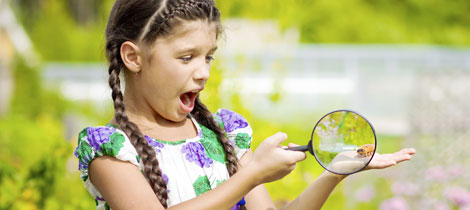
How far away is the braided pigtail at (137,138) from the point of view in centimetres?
185

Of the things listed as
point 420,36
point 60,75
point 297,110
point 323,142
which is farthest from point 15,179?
point 420,36

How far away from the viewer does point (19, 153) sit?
22.5 feet

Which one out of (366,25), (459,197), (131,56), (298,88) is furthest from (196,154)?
(366,25)

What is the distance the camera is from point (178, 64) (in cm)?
186

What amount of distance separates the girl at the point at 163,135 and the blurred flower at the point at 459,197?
8.37ft

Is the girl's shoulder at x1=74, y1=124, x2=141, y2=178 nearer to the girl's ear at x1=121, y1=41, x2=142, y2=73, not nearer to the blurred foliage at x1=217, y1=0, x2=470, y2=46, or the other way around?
the girl's ear at x1=121, y1=41, x2=142, y2=73

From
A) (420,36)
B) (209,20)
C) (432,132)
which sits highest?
(420,36)

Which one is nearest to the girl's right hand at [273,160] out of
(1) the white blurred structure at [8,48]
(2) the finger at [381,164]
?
(2) the finger at [381,164]

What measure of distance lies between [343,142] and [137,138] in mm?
540

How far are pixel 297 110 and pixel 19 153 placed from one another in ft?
14.4

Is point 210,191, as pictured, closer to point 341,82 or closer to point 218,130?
point 218,130

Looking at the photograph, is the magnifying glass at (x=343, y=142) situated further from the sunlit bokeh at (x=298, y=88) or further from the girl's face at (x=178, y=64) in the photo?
the sunlit bokeh at (x=298, y=88)

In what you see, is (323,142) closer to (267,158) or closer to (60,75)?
(267,158)

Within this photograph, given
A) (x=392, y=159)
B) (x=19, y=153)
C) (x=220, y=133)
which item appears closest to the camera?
(x=392, y=159)
